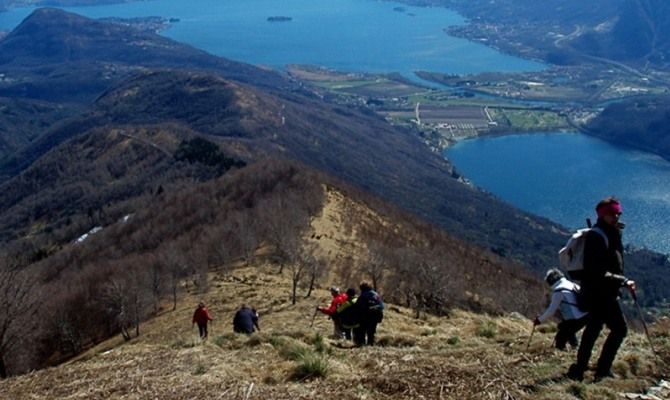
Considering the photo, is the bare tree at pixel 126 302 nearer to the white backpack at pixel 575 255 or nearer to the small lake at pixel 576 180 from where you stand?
the white backpack at pixel 575 255

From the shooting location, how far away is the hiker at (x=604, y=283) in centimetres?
986

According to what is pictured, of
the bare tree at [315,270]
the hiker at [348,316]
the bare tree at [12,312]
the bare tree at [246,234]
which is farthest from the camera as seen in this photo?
the bare tree at [246,234]

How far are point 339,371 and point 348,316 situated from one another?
5.02 meters

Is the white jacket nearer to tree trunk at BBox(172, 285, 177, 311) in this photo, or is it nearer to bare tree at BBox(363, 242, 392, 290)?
bare tree at BBox(363, 242, 392, 290)

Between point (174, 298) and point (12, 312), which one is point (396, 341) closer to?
point (12, 312)

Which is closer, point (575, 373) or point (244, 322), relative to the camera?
point (575, 373)

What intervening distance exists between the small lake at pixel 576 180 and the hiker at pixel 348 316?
12715 cm

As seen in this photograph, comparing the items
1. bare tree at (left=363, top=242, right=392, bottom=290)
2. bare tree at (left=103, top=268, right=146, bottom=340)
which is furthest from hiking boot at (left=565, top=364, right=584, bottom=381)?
bare tree at (left=363, top=242, right=392, bottom=290)

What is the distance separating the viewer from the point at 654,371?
1080 centimetres

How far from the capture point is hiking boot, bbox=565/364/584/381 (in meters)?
10.3

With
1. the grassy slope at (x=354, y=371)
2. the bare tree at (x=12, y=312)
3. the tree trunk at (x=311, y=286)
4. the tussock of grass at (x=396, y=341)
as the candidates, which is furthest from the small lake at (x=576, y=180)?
the grassy slope at (x=354, y=371)

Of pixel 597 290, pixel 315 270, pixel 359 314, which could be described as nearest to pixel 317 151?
pixel 315 270

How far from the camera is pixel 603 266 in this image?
985cm

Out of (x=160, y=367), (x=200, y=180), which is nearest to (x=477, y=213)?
(x=200, y=180)
